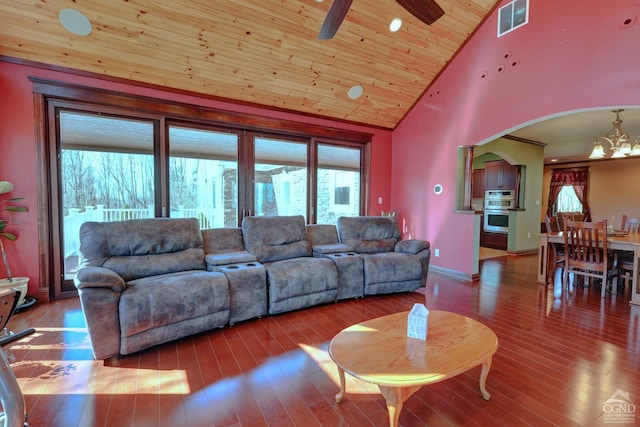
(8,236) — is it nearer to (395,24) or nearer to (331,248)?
(331,248)

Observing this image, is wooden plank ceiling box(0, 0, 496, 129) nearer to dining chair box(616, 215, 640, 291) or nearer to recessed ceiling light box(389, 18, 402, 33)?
recessed ceiling light box(389, 18, 402, 33)

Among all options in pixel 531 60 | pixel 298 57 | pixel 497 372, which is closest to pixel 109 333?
pixel 497 372

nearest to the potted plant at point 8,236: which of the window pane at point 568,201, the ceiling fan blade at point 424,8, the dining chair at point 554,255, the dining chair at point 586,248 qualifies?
the ceiling fan blade at point 424,8

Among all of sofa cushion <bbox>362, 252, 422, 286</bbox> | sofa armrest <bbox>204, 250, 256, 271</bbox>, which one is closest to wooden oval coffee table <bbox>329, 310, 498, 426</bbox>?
sofa cushion <bbox>362, 252, 422, 286</bbox>

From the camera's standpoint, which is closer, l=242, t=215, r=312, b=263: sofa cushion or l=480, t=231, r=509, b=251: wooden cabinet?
l=242, t=215, r=312, b=263: sofa cushion

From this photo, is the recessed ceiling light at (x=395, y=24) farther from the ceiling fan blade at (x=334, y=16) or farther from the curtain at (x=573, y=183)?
the curtain at (x=573, y=183)

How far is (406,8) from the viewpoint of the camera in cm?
232

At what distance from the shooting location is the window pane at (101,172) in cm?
361

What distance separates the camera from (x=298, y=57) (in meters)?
4.05

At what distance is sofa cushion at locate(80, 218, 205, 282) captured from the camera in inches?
110

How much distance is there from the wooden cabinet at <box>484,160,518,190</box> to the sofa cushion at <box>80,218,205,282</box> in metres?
6.90

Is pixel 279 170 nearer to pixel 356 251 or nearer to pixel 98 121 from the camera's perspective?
pixel 356 251

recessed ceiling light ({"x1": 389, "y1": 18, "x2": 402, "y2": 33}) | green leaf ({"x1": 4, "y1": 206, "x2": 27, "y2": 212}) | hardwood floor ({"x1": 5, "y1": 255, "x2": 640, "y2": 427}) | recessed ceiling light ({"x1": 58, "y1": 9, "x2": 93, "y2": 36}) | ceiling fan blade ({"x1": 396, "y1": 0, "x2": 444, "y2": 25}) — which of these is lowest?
hardwood floor ({"x1": 5, "y1": 255, "x2": 640, "y2": 427})

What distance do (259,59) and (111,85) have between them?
185 centimetres
